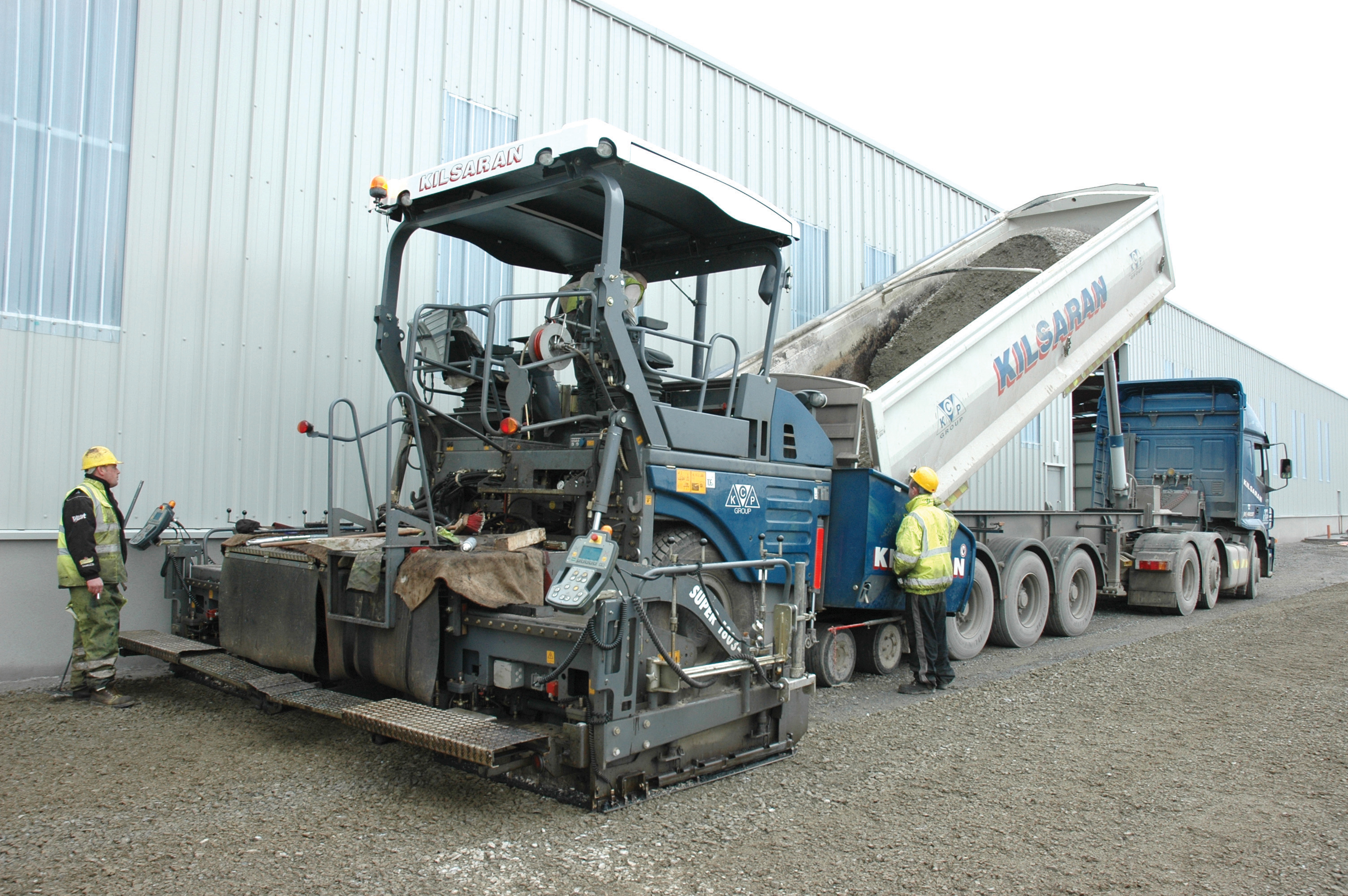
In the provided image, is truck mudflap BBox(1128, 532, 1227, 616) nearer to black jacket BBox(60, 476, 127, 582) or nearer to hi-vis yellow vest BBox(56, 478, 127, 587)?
hi-vis yellow vest BBox(56, 478, 127, 587)

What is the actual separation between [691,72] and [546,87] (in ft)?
6.82

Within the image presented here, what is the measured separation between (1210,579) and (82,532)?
38.9 feet

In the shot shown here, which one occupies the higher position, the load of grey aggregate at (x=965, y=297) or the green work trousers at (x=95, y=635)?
the load of grey aggregate at (x=965, y=297)

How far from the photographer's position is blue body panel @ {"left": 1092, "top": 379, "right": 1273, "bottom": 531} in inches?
486

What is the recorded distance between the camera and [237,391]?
6945 millimetres

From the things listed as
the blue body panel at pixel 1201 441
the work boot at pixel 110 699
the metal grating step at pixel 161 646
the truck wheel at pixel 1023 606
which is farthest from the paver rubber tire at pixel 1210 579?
the work boot at pixel 110 699

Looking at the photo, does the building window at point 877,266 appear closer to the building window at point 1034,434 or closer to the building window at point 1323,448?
the building window at point 1034,434

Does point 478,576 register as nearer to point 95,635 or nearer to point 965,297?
point 95,635

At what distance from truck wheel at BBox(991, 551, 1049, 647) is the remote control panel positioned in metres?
5.26

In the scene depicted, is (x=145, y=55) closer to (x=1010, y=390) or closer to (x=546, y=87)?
(x=546, y=87)

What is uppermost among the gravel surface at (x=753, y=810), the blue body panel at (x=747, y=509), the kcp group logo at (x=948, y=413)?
the kcp group logo at (x=948, y=413)

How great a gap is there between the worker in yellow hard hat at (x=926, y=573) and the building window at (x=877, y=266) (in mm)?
6730

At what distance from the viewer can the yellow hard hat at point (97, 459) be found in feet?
18.4

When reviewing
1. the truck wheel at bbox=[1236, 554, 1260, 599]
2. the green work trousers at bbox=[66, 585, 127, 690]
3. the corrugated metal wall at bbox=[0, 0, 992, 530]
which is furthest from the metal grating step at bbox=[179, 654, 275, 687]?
the truck wheel at bbox=[1236, 554, 1260, 599]
